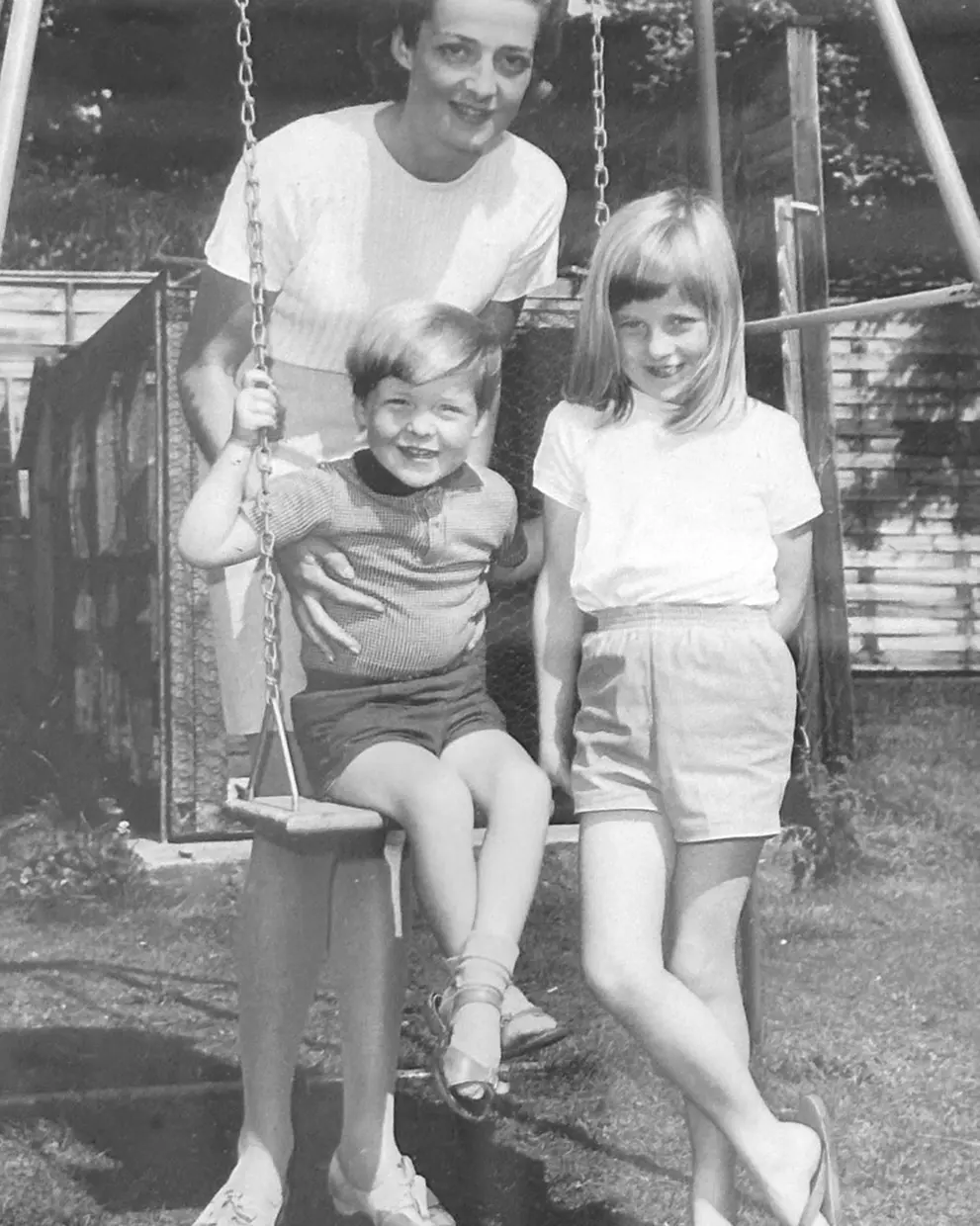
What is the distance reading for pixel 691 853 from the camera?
158 centimetres

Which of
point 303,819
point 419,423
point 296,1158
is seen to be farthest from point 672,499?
point 296,1158

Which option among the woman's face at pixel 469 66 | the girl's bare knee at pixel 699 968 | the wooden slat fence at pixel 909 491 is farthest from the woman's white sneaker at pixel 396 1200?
the wooden slat fence at pixel 909 491

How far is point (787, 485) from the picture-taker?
1.66 m

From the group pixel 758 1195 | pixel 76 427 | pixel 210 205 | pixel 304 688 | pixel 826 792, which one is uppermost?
pixel 210 205

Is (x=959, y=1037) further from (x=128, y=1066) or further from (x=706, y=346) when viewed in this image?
(x=706, y=346)

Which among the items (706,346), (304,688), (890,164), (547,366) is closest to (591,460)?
(706,346)

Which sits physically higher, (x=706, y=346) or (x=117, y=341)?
(x=117, y=341)

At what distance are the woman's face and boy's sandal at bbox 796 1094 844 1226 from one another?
0.97 metres

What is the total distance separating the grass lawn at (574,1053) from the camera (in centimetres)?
205

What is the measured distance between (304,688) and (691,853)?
402mm

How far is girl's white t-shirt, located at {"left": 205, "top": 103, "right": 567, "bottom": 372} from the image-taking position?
5.62ft

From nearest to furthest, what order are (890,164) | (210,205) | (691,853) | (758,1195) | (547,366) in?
(691,853)
(758,1195)
(547,366)
(210,205)
(890,164)

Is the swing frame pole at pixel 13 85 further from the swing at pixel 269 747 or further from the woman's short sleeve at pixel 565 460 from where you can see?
the woman's short sleeve at pixel 565 460

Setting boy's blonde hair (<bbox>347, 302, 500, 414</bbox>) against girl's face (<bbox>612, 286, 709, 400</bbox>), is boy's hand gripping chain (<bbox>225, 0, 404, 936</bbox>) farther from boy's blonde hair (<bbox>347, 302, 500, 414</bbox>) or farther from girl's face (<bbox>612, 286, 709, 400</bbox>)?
girl's face (<bbox>612, 286, 709, 400</bbox>)
